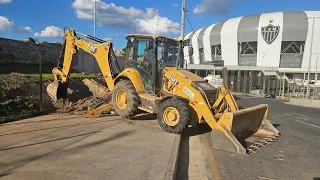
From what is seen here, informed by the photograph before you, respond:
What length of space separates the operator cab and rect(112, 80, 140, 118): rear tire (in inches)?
23.4

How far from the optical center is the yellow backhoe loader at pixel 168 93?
8.52 metres

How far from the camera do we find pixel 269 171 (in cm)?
626

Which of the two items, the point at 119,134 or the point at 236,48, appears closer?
the point at 119,134

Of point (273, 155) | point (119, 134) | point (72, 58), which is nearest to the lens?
point (273, 155)

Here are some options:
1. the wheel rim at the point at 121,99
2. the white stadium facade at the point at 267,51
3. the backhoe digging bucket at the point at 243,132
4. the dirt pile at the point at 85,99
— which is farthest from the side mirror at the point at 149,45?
the white stadium facade at the point at 267,51

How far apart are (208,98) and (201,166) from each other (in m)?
3.19

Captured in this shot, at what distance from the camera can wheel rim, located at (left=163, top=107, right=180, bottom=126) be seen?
29.4 feet

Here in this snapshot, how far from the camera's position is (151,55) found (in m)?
10.1

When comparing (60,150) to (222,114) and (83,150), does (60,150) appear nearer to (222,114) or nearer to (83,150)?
(83,150)

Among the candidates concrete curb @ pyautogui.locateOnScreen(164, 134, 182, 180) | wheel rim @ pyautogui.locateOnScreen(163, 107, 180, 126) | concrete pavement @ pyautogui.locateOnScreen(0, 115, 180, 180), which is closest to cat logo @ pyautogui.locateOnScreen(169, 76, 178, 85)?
wheel rim @ pyautogui.locateOnScreen(163, 107, 180, 126)

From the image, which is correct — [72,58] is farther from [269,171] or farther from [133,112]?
[269,171]

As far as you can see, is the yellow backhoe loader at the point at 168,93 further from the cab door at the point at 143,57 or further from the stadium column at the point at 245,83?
the stadium column at the point at 245,83

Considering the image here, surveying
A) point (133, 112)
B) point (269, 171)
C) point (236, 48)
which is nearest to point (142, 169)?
point (269, 171)

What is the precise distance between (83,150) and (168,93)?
12.8ft
